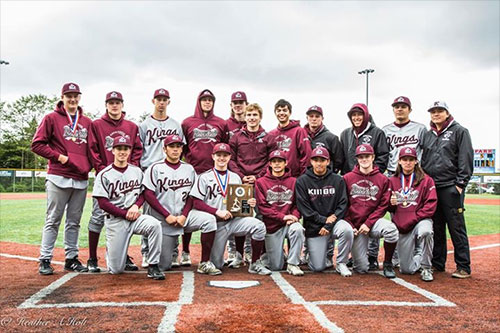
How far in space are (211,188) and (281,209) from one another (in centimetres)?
92

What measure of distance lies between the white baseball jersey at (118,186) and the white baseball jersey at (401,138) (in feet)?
10.9

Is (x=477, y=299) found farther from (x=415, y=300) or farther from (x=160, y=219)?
(x=160, y=219)

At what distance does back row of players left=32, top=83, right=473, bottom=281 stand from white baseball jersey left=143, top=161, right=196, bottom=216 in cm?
1

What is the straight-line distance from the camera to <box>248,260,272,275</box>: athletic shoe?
16.5 ft

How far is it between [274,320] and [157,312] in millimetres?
927

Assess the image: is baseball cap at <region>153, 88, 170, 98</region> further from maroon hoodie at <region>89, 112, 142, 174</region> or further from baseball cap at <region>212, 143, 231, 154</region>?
baseball cap at <region>212, 143, 231, 154</region>

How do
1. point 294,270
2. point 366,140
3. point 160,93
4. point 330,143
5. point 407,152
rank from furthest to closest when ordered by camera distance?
point 330,143
point 366,140
point 160,93
point 407,152
point 294,270

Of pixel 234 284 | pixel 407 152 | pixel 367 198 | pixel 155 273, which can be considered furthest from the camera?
pixel 367 198

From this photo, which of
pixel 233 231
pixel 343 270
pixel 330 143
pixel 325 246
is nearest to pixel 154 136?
pixel 233 231

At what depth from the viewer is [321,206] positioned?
5410 millimetres

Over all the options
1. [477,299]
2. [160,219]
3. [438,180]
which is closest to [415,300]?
[477,299]

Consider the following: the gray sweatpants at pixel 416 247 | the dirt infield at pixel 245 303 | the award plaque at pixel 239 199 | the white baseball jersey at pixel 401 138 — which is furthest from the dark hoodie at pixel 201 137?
the gray sweatpants at pixel 416 247

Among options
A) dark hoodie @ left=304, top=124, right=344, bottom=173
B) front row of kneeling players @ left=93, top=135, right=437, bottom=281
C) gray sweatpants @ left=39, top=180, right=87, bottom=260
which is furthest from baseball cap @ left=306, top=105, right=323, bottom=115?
gray sweatpants @ left=39, top=180, right=87, bottom=260

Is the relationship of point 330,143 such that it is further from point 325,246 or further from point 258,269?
point 258,269
